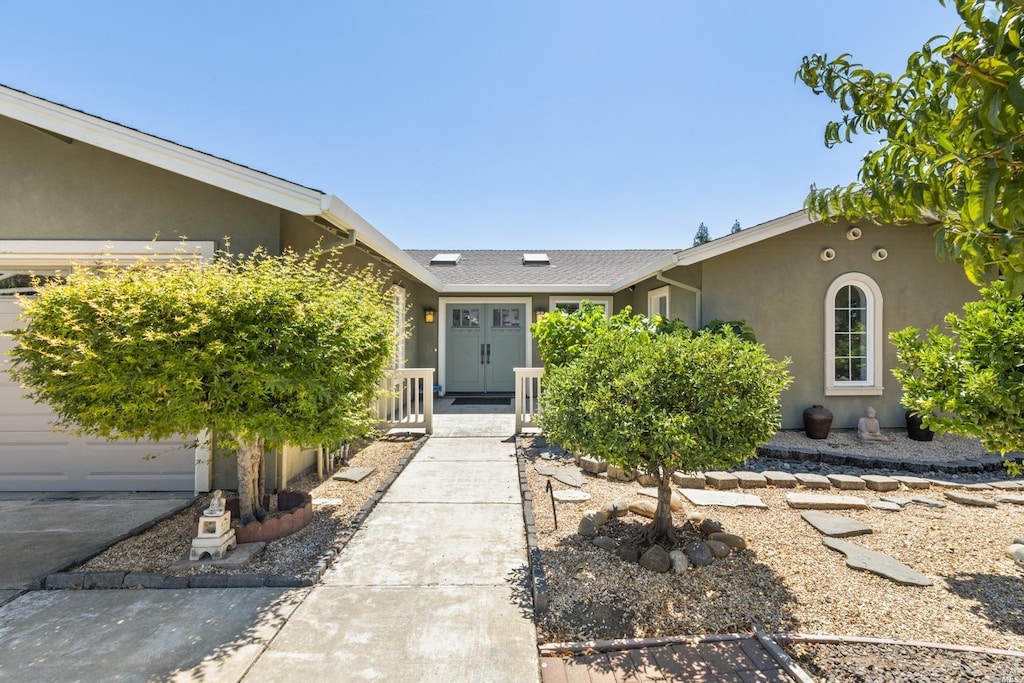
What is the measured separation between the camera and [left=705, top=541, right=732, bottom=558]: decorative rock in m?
3.35

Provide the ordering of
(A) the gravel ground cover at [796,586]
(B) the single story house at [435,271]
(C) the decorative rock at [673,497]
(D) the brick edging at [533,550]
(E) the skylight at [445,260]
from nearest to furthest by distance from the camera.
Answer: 1. (A) the gravel ground cover at [796,586]
2. (D) the brick edging at [533,550]
3. (C) the decorative rock at [673,497]
4. (B) the single story house at [435,271]
5. (E) the skylight at [445,260]

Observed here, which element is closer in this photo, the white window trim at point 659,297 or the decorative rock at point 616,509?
the decorative rock at point 616,509

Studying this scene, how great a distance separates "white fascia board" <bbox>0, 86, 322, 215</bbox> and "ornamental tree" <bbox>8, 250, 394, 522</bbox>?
1.17m

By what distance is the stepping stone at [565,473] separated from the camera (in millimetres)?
5089

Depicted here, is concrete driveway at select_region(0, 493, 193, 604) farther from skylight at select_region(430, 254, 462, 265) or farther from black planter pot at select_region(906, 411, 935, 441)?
black planter pot at select_region(906, 411, 935, 441)

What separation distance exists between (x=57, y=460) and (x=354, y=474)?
127 inches

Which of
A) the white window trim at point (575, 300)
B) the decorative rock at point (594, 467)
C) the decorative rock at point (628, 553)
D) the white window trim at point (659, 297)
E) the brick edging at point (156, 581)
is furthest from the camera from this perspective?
the white window trim at point (575, 300)

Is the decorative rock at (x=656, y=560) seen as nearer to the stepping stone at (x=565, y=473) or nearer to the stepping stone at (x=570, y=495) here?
the stepping stone at (x=570, y=495)

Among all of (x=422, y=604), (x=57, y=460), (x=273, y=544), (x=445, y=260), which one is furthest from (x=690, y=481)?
(x=445, y=260)

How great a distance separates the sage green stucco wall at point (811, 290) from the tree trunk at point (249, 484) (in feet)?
20.6

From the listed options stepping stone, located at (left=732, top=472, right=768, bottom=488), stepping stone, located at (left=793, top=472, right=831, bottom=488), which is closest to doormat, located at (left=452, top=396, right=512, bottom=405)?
stepping stone, located at (left=732, top=472, right=768, bottom=488)

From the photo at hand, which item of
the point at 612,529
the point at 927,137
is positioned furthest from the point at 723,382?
the point at 927,137

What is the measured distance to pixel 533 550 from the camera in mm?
3320

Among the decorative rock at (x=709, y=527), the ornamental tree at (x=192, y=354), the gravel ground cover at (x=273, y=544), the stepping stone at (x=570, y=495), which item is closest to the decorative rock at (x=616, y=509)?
the stepping stone at (x=570, y=495)
